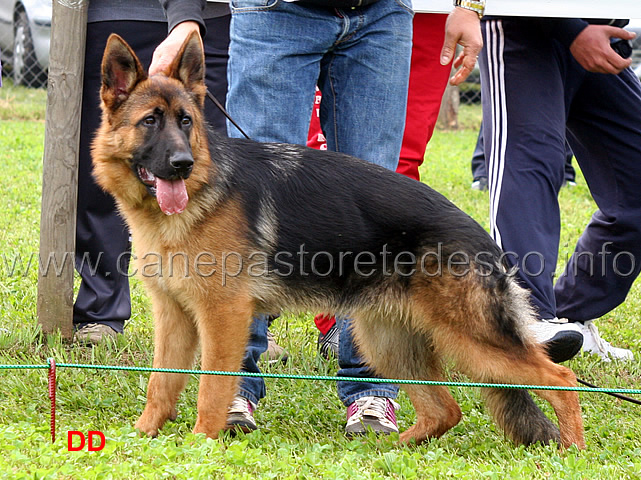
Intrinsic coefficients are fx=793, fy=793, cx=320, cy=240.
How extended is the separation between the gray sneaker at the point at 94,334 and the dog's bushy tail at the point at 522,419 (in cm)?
230

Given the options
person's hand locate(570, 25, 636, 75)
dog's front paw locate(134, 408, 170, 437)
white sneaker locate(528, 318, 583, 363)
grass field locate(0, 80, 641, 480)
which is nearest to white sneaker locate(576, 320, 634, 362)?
grass field locate(0, 80, 641, 480)

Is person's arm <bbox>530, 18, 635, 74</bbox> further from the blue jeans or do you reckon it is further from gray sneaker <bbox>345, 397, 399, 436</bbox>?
gray sneaker <bbox>345, 397, 399, 436</bbox>

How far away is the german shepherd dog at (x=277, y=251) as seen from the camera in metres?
3.32

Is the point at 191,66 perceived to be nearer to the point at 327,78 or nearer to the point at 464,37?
the point at 327,78

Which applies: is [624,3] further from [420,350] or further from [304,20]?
[420,350]

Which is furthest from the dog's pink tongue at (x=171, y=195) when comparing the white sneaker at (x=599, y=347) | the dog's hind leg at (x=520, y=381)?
the white sneaker at (x=599, y=347)

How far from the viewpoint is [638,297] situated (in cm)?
609

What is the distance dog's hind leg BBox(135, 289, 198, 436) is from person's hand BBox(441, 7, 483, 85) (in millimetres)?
1705

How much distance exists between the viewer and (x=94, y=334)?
4.66 m

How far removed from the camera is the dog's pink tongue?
3258mm

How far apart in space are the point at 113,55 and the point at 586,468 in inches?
101

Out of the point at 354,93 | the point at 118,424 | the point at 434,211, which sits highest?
the point at 354,93

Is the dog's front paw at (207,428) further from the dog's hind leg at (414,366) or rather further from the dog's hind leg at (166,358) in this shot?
the dog's hind leg at (414,366)

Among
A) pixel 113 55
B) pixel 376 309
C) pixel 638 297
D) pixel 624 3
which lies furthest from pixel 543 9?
pixel 638 297
